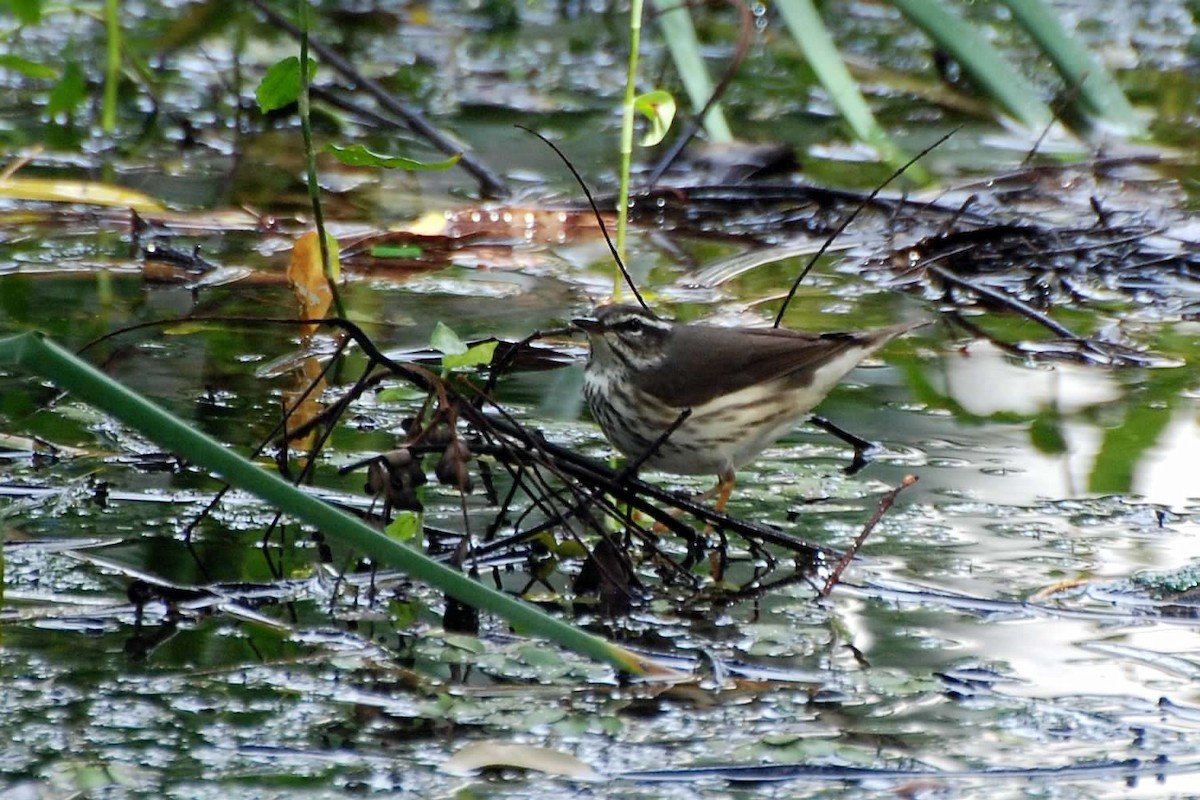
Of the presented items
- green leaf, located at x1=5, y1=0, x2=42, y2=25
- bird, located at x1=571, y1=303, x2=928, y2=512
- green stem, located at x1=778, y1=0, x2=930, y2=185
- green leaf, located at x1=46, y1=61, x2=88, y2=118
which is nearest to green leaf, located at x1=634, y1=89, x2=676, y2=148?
bird, located at x1=571, y1=303, x2=928, y2=512

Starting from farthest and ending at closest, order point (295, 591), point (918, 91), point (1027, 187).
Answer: point (918, 91) < point (1027, 187) < point (295, 591)

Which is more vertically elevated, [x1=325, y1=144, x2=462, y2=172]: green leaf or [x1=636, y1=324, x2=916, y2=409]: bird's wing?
[x1=325, y1=144, x2=462, y2=172]: green leaf

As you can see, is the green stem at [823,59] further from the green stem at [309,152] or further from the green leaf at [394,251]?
the green stem at [309,152]

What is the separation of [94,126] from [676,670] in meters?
6.33

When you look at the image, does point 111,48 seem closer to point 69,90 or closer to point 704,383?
point 69,90

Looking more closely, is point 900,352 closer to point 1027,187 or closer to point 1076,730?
point 1027,187

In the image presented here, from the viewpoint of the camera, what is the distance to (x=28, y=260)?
6.87 metres

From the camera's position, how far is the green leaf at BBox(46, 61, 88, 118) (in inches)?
287

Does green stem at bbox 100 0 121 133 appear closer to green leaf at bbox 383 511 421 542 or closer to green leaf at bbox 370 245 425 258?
green leaf at bbox 370 245 425 258

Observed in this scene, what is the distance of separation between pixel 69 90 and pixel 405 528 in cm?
410

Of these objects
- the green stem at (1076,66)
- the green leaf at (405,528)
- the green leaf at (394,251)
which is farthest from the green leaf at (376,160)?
the green stem at (1076,66)

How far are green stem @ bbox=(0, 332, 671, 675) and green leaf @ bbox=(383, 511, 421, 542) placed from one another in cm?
78

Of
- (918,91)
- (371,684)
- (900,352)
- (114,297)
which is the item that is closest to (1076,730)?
(371,684)

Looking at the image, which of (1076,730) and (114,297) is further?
(114,297)
